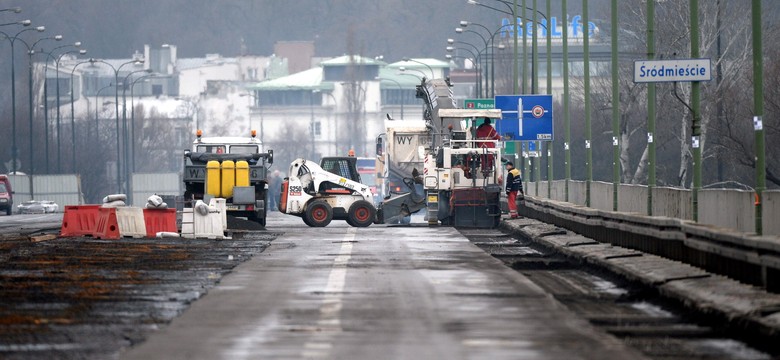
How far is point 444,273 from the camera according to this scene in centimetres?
2561

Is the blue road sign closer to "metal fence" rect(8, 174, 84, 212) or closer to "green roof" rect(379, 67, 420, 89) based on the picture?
"metal fence" rect(8, 174, 84, 212)

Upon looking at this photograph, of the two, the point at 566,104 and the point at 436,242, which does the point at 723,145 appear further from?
the point at 436,242

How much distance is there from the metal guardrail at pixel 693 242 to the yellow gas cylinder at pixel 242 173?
440 inches

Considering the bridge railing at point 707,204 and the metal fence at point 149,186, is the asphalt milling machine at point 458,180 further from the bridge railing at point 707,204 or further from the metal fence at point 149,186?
the metal fence at point 149,186

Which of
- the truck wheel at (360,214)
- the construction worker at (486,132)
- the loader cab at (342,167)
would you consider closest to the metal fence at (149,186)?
the loader cab at (342,167)

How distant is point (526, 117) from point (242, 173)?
56.5 ft

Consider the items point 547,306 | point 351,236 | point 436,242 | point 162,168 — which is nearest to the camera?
point 547,306

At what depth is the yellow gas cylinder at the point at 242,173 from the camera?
46.7m

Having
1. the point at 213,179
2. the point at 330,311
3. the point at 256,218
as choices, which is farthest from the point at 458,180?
the point at 330,311

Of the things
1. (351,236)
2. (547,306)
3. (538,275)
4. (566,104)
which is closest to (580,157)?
(566,104)

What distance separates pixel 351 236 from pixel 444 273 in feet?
51.2

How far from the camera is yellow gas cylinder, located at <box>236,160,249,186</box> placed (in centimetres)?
4666

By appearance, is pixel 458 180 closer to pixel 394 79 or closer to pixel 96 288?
pixel 96 288

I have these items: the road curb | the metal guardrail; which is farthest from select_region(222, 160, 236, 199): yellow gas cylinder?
the road curb
